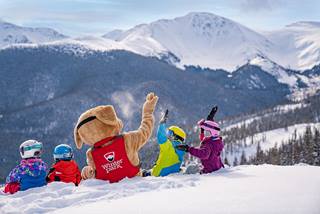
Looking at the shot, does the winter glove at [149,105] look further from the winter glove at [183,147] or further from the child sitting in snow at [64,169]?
the child sitting in snow at [64,169]

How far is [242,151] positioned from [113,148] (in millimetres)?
186258

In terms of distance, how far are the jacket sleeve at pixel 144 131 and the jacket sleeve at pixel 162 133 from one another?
303 millimetres

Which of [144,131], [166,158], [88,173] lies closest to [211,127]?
[166,158]

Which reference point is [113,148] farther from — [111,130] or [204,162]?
[204,162]

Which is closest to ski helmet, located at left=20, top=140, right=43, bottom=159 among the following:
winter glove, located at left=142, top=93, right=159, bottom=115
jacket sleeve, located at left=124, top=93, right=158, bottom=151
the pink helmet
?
jacket sleeve, located at left=124, top=93, right=158, bottom=151

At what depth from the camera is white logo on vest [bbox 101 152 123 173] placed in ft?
37.8

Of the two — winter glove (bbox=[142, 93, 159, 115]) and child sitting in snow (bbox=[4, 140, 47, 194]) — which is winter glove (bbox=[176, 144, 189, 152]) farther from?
child sitting in snow (bbox=[4, 140, 47, 194])

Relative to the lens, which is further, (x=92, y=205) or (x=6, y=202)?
(x=6, y=202)

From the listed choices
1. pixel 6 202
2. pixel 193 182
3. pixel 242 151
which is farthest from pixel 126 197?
pixel 242 151

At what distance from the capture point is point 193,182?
9.52 m

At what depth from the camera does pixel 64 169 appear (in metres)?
11.8

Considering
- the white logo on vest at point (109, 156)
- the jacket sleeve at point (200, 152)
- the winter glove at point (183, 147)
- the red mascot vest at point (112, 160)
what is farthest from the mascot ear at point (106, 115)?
the jacket sleeve at point (200, 152)

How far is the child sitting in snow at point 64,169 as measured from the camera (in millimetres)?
11727

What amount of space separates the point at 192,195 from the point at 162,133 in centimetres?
474
